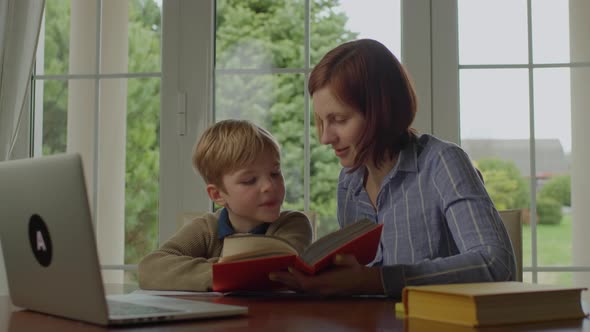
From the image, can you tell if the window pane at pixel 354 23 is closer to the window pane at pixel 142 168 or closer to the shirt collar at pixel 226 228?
the window pane at pixel 142 168

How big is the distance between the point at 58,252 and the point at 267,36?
223 cm

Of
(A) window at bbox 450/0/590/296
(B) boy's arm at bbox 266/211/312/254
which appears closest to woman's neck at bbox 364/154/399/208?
(B) boy's arm at bbox 266/211/312/254

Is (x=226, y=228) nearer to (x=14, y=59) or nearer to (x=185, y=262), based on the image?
(x=185, y=262)

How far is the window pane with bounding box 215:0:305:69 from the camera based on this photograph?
316 centimetres

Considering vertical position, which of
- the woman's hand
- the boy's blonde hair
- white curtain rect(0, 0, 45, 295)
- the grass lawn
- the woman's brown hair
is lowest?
the grass lawn

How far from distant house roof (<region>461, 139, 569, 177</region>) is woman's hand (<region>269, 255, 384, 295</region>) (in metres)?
1.76

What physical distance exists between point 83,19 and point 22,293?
2289 mm

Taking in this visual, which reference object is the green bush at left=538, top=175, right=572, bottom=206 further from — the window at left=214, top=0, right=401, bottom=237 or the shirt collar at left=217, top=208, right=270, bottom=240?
the shirt collar at left=217, top=208, right=270, bottom=240

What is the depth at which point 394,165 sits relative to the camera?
183 centimetres

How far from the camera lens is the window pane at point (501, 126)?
3053 mm

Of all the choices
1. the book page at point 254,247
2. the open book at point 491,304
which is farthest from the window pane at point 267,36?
the open book at point 491,304

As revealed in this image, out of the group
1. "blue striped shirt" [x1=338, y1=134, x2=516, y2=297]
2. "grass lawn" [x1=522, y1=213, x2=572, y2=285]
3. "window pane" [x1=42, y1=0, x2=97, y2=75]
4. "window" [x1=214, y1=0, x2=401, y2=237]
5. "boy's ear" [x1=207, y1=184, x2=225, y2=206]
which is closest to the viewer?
"blue striped shirt" [x1=338, y1=134, x2=516, y2=297]

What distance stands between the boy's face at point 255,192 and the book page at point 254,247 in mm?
294

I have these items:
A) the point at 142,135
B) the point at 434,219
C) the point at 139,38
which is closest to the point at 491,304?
the point at 434,219
